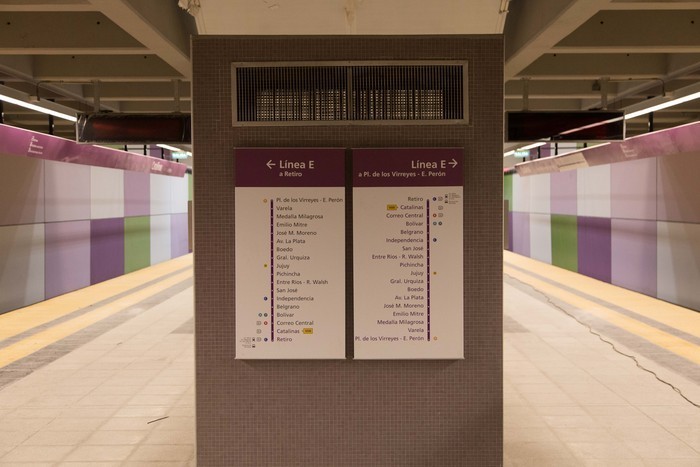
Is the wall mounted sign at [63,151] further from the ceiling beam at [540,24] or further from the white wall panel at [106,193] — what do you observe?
the ceiling beam at [540,24]

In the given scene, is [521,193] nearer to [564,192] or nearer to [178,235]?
[564,192]

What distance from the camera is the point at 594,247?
11.7 meters

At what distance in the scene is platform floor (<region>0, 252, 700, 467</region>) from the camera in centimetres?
→ 388

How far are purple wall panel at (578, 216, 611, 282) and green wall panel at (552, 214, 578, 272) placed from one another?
0.31m

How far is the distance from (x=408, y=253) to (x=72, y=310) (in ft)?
23.8

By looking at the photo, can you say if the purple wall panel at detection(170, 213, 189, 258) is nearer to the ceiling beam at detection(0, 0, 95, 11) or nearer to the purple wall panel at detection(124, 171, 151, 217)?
the purple wall panel at detection(124, 171, 151, 217)

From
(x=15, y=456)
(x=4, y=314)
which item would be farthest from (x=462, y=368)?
(x=4, y=314)

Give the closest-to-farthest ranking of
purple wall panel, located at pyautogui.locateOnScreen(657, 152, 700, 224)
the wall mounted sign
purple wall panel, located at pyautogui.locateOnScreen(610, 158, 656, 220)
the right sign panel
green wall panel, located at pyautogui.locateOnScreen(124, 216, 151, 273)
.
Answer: the right sign panel, the wall mounted sign, purple wall panel, located at pyautogui.locateOnScreen(657, 152, 700, 224), purple wall panel, located at pyautogui.locateOnScreen(610, 158, 656, 220), green wall panel, located at pyautogui.locateOnScreen(124, 216, 151, 273)

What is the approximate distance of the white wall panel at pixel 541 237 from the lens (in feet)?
48.8

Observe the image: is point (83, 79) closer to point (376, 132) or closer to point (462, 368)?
point (376, 132)

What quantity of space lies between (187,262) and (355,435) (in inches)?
534

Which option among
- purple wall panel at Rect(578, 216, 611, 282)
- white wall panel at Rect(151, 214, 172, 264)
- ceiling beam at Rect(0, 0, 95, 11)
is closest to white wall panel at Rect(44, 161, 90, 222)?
white wall panel at Rect(151, 214, 172, 264)

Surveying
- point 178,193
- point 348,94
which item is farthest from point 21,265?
point 178,193

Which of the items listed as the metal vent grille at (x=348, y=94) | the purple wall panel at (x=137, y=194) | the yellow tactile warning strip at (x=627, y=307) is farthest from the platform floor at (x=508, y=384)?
the purple wall panel at (x=137, y=194)
